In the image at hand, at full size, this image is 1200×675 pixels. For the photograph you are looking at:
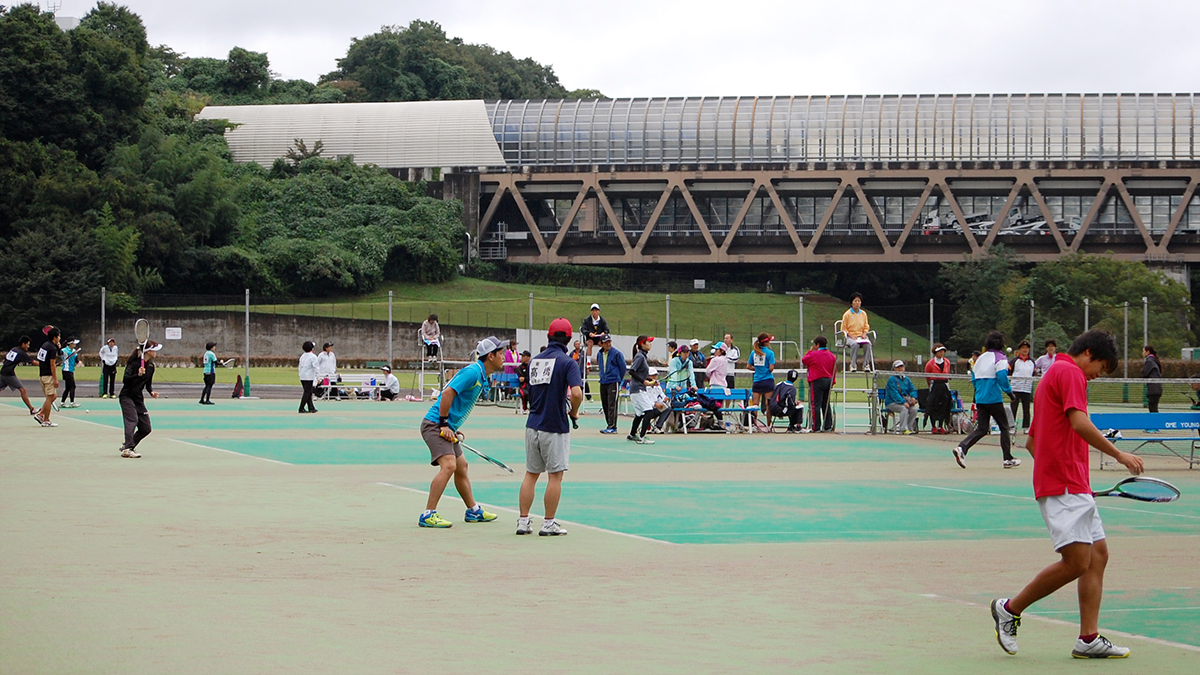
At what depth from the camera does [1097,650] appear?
662 centimetres

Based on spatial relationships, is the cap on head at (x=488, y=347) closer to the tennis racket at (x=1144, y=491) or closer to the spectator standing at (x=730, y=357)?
the tennis racket at (x=1144, y=491)

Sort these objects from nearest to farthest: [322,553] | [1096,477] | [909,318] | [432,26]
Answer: [322,553] → [1096,477] → [909,318] → [432,26]

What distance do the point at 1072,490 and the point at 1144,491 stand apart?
559mm

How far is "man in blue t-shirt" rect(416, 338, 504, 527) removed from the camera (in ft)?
38.2

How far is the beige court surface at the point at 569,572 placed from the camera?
262 inches

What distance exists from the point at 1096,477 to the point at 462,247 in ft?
222

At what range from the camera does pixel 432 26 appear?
123 m

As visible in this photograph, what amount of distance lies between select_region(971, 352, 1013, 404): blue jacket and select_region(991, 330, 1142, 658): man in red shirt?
11.3 meters

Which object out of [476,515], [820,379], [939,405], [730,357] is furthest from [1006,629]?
[730,357]

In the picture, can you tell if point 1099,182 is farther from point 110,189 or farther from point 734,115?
point 110,189

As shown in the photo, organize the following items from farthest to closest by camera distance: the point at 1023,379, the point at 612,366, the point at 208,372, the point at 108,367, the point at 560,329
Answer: the point at 108,367 < the point at 208,372 < the point at 612,366 < the point at 1023,379 < the point at 560,329

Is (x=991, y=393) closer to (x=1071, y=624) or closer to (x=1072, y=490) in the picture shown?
(x=1071, y=624)

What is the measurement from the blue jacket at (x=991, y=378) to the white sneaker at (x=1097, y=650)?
467 inches

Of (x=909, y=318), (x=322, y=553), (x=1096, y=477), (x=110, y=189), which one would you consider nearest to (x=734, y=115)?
(x=909, y=318)
